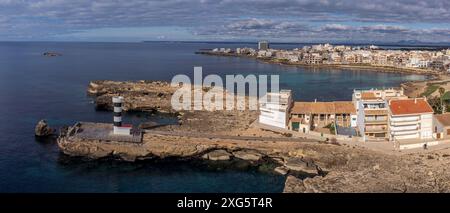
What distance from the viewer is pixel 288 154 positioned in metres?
30.2

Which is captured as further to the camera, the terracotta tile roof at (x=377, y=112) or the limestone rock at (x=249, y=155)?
the terracotta tile roof at (x=377, y=112)

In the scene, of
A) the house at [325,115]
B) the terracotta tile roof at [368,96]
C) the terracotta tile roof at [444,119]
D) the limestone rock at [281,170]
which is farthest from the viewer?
the house at [325,115]

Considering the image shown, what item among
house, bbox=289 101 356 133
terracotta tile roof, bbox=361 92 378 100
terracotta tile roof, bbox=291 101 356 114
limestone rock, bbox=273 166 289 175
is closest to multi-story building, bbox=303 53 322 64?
terracotta tile roof, bbox=361 92 378 100

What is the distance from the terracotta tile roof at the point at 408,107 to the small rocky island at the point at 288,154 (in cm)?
349

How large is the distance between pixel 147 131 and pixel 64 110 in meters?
16.8

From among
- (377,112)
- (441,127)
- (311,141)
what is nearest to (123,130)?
(311,141)

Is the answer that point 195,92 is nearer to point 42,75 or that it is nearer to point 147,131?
point 147,131

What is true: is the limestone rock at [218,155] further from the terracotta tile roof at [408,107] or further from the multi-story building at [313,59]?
the multi-story building at [313,59]

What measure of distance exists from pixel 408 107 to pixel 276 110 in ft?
29.8

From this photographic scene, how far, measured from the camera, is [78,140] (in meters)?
31.7

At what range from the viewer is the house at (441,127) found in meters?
31.7

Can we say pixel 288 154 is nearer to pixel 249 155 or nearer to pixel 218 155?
pixel 249 155

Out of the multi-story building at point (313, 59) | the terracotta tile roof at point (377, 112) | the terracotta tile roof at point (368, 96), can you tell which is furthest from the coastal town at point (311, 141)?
the multi-story building at point (313, 59)
